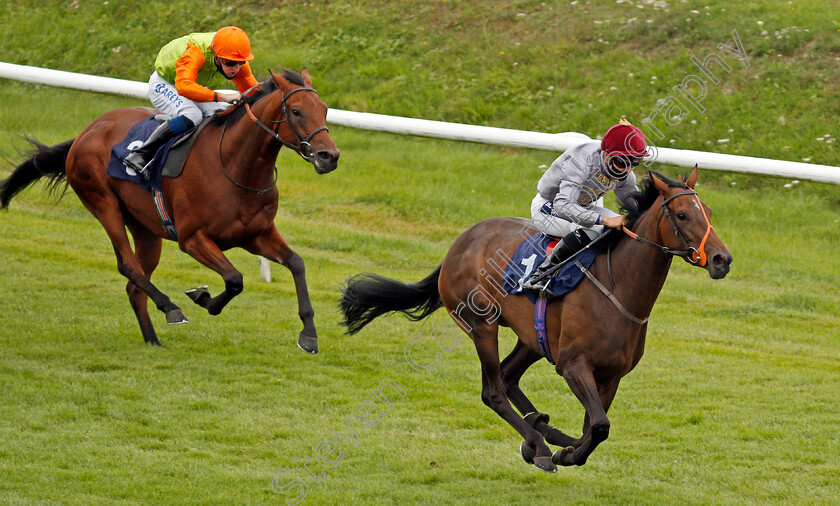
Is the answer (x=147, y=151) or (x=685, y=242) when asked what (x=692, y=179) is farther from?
(x=147, y=151)

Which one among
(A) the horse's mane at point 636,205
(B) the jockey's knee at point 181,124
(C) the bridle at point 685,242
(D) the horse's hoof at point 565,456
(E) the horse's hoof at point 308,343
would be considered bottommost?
(E) the horse's hoof at point 308,343

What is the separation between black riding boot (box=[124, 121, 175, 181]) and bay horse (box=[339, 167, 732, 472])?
93.0 inches

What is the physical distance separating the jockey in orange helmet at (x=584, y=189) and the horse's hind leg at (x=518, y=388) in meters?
0.72

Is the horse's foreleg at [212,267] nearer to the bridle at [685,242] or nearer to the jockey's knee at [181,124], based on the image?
the jockey's knee at [181,124]

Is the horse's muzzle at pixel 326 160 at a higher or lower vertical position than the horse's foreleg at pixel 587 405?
higher

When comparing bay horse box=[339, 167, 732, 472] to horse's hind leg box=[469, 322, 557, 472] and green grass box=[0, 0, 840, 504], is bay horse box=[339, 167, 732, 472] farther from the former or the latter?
green grass box=[0, 0, 840, 504]

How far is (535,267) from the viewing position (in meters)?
5.20

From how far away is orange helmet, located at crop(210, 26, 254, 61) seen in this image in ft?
22.1

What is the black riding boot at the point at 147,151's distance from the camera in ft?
23.0

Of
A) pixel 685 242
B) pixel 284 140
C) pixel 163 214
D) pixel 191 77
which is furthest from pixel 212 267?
pixel 685 242

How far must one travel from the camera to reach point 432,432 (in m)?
6.14

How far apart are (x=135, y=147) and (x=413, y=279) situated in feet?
9.88

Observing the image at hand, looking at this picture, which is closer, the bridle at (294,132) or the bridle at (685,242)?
the bridle at (685,242)

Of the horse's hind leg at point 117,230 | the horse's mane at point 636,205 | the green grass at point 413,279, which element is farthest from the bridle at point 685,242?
the horse's hind leg at point 117,230
